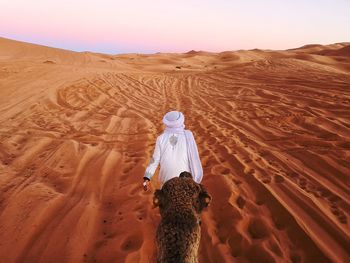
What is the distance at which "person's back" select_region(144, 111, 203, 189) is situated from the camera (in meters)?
3.47

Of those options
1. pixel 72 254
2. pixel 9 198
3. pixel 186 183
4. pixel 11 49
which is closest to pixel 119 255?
pixel 72 254

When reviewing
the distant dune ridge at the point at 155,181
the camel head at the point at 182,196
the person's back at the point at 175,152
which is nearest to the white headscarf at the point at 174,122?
the person's back at the point at 175,152

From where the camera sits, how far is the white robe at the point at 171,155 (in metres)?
3.47

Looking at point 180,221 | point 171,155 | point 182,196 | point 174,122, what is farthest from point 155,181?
point 180,221

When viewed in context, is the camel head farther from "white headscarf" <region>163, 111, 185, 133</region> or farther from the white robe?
"white headscarf" <region>163, 111, 185, 133</region>

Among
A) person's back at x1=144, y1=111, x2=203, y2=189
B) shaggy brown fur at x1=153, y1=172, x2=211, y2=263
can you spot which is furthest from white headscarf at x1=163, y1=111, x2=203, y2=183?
shaggy brown fur at x1=153, y1=172, x2=211, y2=263

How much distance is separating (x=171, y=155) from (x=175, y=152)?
51 mm

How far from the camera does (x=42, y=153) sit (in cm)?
632

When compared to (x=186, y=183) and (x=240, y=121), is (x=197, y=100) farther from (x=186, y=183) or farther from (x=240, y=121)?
(x=186, y=183)

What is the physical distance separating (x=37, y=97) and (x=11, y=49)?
80.3ft

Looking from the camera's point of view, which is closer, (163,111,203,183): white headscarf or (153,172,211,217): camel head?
(153,172,211,217): camel head

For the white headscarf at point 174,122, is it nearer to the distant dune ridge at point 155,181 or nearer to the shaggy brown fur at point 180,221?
the shaggy brown fur at point 180,221

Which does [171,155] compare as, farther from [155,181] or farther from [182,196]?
[155,181]

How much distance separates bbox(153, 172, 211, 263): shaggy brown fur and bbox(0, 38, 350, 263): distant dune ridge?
1.24 meters
